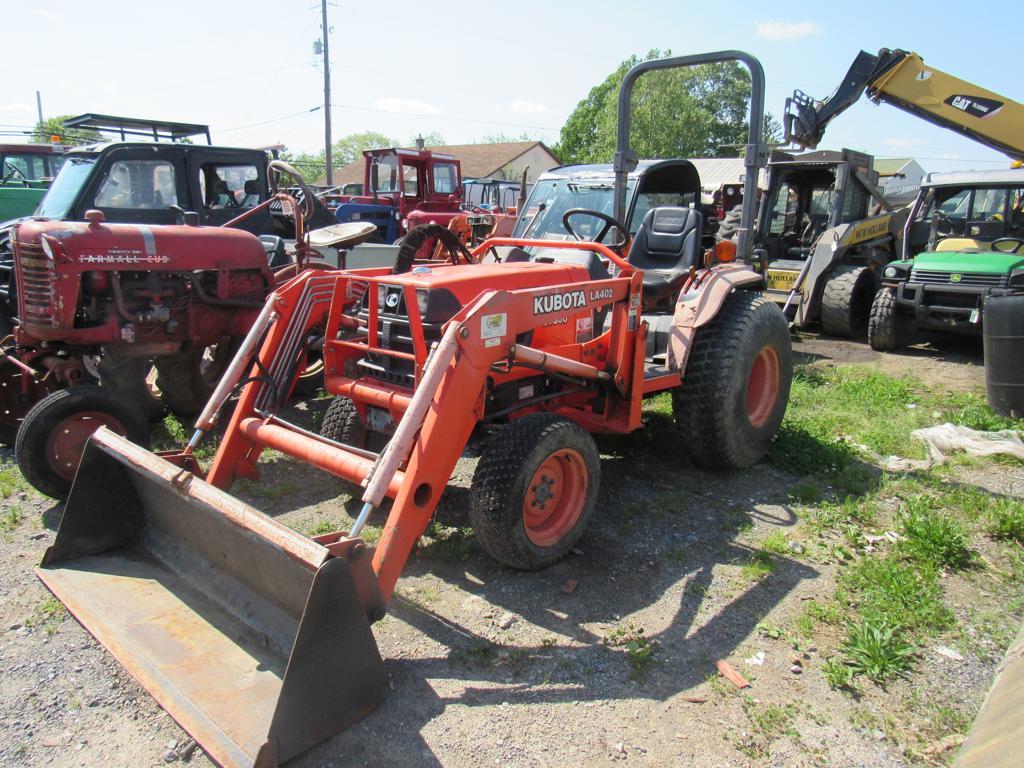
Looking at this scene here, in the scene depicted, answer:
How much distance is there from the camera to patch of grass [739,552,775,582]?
3.60 m

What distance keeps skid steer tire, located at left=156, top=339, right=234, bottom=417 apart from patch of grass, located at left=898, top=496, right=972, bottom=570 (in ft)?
16.7

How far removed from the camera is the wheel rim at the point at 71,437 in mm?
4215

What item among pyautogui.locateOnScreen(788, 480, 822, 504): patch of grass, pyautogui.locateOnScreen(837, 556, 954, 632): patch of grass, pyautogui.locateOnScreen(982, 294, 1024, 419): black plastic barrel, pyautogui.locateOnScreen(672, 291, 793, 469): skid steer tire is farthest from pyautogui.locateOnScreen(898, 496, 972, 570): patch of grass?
pyautogui.locateOnScreen(982, 294, 1024, 419): black plastic barrel

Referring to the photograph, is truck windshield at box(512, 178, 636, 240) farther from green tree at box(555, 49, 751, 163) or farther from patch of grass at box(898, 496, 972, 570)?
green tree at box(555, 49, 751, 163)

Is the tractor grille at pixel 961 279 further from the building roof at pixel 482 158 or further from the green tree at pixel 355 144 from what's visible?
the green tree at pixel 355 144

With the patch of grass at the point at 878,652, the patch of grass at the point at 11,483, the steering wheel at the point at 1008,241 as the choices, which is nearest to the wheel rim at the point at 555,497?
the patch of grass at the point at 878,652

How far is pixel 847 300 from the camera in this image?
9.73 metres

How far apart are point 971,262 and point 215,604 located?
8724 mm

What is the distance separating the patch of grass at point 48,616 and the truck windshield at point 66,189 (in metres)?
4.30

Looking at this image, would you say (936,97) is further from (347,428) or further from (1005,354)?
(347,428)

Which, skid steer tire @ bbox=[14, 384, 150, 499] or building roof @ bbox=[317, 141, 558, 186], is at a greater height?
building roof @ bbox=[317, 141, 558, 186]

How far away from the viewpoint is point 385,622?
3.18 meters

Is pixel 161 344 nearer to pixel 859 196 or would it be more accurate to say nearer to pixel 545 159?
pixel 859 196

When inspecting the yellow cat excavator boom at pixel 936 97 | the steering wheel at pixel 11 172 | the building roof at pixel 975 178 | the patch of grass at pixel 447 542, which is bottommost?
the patch of grass at pixel 447 542
